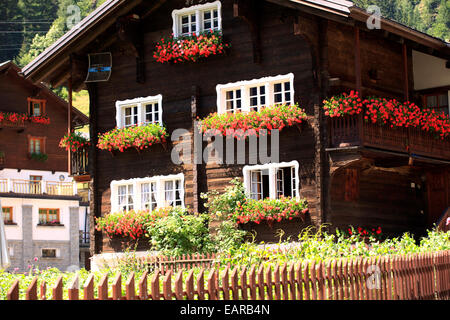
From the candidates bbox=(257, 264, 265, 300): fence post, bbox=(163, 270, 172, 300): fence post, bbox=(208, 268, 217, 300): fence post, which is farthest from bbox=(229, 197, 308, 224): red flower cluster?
bbox=(163, 270, 172, 300): fence post

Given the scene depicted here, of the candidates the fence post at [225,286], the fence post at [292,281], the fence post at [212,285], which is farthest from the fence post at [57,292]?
the fence post at [292,281]

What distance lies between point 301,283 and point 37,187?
3719 centimetres

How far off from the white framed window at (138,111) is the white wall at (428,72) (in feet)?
25.6

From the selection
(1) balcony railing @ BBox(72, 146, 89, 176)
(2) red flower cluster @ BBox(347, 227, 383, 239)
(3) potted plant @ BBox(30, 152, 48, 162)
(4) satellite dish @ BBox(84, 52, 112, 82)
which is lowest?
(2) red flower cluster @ BBox(347, 227, 383, 239)

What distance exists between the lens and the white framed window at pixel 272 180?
73.9 feet

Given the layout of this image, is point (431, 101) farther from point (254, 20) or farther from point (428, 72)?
point (254, 20)

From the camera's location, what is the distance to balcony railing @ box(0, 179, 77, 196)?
4631cm

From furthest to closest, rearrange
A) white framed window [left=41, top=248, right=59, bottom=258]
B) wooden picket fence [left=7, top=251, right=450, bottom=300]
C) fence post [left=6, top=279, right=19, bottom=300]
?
white framed window [left=41, top=248, right=59, bottom=258], wooden picket fence [left=7, top=251, right=450, bottom=300], fence post [left=6, top=279, right=19, bottom=300]

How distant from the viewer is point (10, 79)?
4838cm

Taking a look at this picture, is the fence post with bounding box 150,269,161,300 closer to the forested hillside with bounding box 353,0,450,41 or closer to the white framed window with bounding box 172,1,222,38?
the white framed window with bounding box 172,1,222,38

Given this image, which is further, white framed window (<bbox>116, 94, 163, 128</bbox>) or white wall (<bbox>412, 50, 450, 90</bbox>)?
white framed window (<bbox>116, 94, 163, 128</bbox>)

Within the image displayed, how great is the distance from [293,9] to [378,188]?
5.62 meters

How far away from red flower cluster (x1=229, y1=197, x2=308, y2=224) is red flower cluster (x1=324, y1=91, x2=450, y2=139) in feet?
8.33
